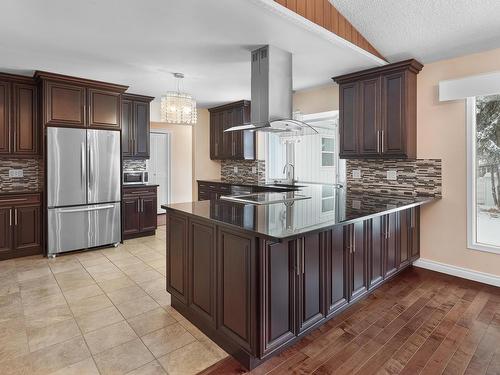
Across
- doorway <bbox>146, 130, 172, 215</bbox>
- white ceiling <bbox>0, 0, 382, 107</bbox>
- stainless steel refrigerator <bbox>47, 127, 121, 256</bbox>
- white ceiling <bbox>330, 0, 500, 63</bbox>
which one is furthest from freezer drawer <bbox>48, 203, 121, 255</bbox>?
white ceiling <bbox>330, 0, 500, 63</bbox>

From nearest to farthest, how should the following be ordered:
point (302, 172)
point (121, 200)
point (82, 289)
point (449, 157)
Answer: point (82, 289) < point (449, 157) < point (121, 200) < point (302, 172)

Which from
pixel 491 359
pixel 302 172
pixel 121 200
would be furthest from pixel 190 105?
pixel 491 359

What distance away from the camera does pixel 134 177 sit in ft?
17.5

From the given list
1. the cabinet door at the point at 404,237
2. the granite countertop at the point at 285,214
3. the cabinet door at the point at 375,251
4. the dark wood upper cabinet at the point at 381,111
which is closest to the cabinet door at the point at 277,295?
the granite countertop at the point at 285,214

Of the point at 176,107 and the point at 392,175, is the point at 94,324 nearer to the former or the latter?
the point at 176,107

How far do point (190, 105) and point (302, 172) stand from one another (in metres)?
2.42

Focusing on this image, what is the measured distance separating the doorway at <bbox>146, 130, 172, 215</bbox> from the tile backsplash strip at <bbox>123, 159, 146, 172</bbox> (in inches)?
64.7

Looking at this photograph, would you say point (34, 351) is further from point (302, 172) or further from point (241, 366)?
point (302, 172)

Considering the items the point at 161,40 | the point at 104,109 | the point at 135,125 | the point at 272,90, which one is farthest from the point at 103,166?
the point at 272,90

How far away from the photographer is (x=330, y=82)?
14.2 feet

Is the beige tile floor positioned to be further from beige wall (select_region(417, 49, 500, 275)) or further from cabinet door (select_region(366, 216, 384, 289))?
beige wall (select_region(417, 49, 500, 275))

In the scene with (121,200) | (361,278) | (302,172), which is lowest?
(361,278)

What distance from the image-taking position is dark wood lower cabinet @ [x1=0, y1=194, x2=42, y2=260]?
3.92 meters

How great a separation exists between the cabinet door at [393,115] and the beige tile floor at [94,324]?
9.24ft
